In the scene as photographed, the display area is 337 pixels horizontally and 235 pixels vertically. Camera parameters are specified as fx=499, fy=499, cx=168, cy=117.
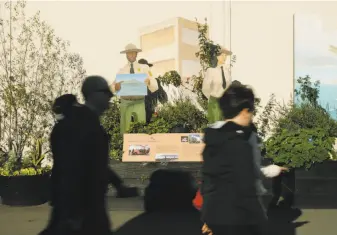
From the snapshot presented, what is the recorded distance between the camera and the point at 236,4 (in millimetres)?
9453

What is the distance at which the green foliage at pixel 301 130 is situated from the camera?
734 centimetres

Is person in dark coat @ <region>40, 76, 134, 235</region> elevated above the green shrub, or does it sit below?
below

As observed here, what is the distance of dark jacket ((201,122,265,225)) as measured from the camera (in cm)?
284

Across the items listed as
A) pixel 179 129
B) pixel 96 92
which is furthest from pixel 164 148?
pixel 96 92

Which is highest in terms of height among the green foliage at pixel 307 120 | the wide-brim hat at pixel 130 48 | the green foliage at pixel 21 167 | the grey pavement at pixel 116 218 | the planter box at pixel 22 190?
the wide-brim hat at pixel 130 48

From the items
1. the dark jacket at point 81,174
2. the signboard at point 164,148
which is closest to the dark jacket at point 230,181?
the dark jacket at point 81,174

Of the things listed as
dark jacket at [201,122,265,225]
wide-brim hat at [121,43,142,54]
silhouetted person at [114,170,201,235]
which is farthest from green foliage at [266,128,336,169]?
dark jacket at [201,122,265,225]

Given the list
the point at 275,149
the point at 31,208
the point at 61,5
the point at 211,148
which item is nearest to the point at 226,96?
the point at 211,148

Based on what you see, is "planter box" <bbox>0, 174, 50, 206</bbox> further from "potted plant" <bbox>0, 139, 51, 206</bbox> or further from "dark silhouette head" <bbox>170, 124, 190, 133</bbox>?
"dark silhouette head" <bbox>170, 124, 190, 133</bbox>

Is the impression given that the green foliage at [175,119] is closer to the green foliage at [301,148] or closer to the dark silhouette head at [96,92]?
the green foliage at [301,148]

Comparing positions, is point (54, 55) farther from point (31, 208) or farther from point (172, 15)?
point (31, 208)

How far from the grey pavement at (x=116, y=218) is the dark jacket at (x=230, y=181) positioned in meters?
3.68

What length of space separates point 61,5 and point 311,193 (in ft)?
19.1

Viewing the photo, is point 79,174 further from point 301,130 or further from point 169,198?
point 301,130
